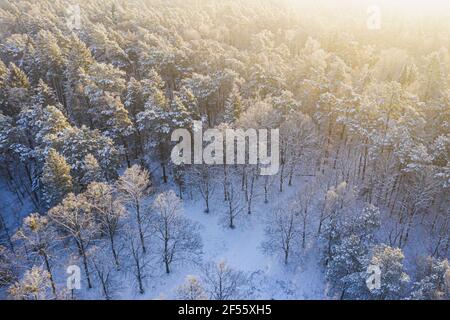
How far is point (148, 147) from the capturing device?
4566 cm

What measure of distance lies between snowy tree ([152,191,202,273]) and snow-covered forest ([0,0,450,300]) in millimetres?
181

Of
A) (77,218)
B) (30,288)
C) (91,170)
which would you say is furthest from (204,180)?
(30,288)

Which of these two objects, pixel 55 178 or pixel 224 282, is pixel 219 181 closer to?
pixel 224 282

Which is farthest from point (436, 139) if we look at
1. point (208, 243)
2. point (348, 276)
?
point (208, 243)

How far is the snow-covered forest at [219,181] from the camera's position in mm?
35062

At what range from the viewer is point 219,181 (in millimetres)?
46844

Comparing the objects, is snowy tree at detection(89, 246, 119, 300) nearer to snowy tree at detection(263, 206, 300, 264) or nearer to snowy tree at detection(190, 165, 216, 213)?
snowy tree at detection(190, 165, 216, 213)

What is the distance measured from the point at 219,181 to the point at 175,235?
373 inches

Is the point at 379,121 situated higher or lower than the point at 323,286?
higher

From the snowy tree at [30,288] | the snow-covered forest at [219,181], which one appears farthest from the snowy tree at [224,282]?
the snowy tree at [30,288]

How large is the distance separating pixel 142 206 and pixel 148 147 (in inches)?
302

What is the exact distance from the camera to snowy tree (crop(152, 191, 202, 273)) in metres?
37.1

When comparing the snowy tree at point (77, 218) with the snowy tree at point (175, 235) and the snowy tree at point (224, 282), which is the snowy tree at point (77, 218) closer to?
the snowy tree at point (175, 235)

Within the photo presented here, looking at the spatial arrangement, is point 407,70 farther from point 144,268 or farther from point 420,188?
point 144,268
